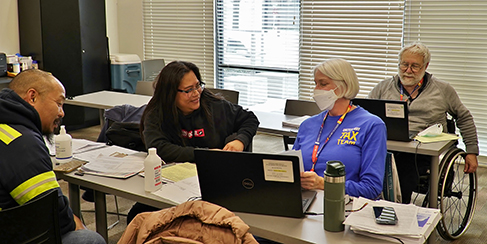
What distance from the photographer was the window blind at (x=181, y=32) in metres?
6.52

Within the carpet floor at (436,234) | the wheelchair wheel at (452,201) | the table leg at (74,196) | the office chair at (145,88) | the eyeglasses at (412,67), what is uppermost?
the eyeglasses at (412,67)

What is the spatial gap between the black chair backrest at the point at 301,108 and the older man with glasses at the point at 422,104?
534 mm

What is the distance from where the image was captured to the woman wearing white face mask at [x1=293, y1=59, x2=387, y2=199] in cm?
207

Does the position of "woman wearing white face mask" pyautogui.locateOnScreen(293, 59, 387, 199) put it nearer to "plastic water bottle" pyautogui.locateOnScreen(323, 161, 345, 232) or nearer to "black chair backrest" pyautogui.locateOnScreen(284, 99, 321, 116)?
"plastic water bottle" pyautogui.locateOnScreen(323, 161, 345, 232)

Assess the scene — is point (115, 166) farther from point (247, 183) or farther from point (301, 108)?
point (301, 108)

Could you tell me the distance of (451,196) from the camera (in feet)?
10.9

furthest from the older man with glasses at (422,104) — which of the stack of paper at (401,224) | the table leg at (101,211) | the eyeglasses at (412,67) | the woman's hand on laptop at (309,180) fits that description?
the table leg at (101,211)

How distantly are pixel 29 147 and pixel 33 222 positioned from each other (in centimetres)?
29

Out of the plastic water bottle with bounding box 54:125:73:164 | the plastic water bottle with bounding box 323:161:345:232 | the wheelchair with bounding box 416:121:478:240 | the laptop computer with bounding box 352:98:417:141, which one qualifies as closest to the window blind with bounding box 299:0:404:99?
the wheelchair with bounding box 416:121:478:240

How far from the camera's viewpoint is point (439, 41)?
15.9 ft

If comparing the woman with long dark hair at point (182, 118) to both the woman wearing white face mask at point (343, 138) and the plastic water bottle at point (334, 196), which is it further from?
the plastic water bottle at point (334, 196)

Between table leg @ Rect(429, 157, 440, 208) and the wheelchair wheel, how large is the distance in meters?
0.07

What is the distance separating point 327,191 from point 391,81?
2253mm

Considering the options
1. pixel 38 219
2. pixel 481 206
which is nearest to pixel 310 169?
pixel 38 219
